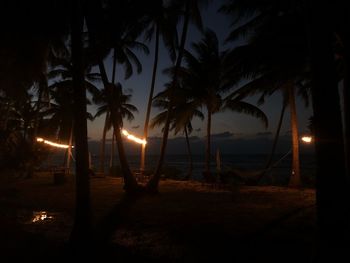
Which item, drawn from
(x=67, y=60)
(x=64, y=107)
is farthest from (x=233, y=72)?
(x=64, y=107)

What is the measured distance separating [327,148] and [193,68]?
610 inches

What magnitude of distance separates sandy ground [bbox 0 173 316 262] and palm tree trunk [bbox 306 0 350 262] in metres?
0.51

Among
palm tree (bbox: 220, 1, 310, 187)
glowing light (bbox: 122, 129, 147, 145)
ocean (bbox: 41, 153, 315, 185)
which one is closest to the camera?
palm tree (bbox: 220, 1, 310, 187)

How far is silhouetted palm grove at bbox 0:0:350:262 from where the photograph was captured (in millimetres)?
3381

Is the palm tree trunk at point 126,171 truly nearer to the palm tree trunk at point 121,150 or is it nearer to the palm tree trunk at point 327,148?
the palm tree trunk at point 121,150

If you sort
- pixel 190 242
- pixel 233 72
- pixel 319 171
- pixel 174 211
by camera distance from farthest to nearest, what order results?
pixel 233 72 → pixel 174 211 → pixel 190 242 → pixel 319 171

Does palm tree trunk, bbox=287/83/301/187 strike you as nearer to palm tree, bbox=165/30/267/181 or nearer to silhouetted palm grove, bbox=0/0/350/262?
silhouetted palm grove, bbox=0/0/350/262

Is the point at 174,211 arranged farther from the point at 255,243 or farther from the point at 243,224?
the point at 255,243

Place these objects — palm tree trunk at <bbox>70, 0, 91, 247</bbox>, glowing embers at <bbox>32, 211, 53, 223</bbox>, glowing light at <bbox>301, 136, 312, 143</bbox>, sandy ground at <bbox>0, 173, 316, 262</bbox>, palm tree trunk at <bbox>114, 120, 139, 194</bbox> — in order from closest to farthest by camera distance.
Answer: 1. sandy ground at <bbox>0, 173, 316, 262</bbox>
2. palm tree trunk at <bbox>70, 0, 91, 247</bbox>
3. glowing embers at <bbox>32, 211, 53, 223</bbox>
4. palm tree trunk at <bbox>114, 120, 139, 194</bbox>
5. glowing light at <bbox>301, 136, 312, 143</bbox>

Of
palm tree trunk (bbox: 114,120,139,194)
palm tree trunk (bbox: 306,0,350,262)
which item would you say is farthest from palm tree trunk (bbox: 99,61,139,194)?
palm tree trunk (bbox: 306,0,350,262)

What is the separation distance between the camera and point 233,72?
10242 mm

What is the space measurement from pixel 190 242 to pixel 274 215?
3.00m

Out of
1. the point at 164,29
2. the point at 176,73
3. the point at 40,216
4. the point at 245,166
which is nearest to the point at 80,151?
the point at 40,216

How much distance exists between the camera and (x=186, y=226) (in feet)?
22.3
